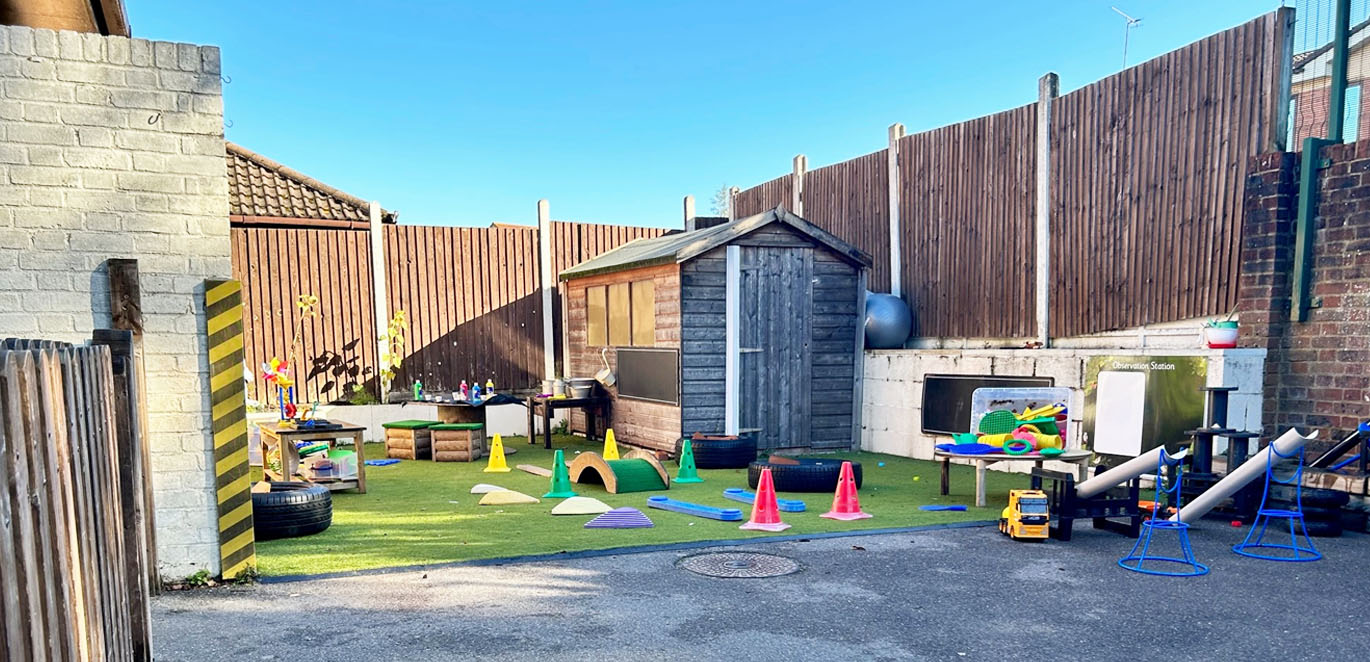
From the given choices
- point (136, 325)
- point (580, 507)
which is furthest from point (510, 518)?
point (136, 325)

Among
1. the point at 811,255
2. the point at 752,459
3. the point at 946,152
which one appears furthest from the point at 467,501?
the point at 946,152

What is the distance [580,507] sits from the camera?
26.8 feet

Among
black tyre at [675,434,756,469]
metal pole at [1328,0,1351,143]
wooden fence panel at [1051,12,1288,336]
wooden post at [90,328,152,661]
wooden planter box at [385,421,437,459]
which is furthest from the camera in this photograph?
wooden planter box at [385,421,437,459]

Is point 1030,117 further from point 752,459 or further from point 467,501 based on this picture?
point 467,501

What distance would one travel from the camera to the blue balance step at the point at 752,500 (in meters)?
8.22

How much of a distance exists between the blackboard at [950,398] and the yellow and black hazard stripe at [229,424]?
8.19m

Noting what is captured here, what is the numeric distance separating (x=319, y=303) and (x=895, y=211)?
9.39 m

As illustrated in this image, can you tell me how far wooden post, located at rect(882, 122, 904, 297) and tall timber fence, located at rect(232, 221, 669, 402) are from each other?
541 centimetres

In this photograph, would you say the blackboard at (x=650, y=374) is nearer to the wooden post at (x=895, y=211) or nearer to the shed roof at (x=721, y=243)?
the shed roof at (x=721, y=243)

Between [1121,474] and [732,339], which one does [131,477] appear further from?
[732,339]

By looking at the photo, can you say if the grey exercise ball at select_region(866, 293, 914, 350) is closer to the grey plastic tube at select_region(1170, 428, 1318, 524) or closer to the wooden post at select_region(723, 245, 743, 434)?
the wooden post at select_region(723, 245, 743, 434)

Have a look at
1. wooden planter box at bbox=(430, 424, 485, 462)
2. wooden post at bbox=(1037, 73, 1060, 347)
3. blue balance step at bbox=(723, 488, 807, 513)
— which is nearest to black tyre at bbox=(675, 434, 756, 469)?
blue balance step at bbox=(723, 488, 807, 513)

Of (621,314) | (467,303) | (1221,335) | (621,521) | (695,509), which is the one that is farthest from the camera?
(467,303)

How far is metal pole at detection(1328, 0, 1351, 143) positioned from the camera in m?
7.92
